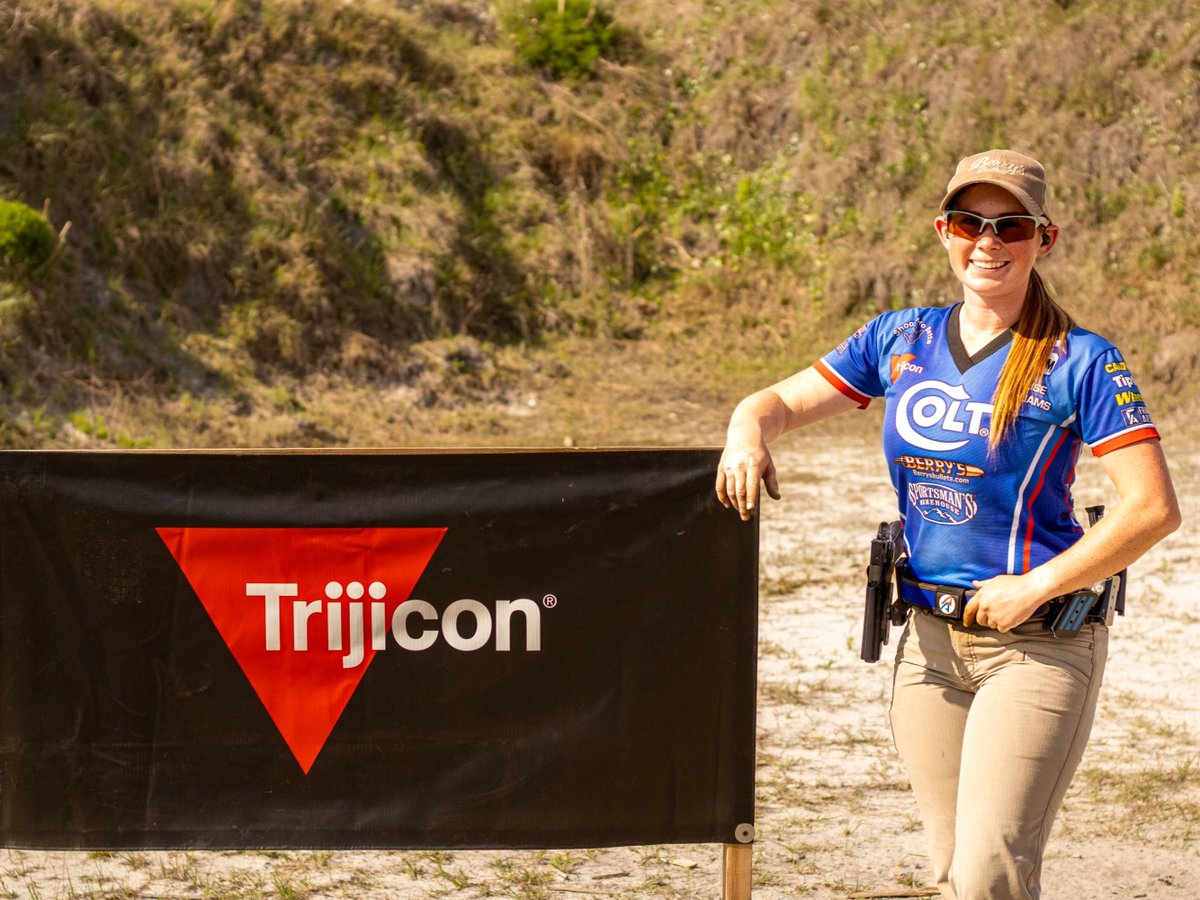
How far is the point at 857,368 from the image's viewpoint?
330 centimetres

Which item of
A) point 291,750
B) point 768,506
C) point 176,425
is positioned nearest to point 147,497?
point 291,750

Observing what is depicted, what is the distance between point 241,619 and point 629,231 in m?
21.4

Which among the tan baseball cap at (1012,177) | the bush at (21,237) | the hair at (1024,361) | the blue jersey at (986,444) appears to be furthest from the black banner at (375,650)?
the bush at (21,237)

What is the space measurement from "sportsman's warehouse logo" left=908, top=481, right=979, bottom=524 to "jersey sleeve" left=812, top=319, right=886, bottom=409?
334mm

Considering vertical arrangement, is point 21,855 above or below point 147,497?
below

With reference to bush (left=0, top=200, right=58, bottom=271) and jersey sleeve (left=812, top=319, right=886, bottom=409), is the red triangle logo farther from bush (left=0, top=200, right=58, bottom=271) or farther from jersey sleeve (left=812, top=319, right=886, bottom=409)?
bush (left=0, top=200, right=58, bottom=271)

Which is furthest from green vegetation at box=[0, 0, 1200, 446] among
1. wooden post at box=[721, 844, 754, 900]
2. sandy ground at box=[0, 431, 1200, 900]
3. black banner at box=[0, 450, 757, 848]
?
wooden post at box=[721, 844, 754, 900]

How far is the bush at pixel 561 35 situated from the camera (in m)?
27.0

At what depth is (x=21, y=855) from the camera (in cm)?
480

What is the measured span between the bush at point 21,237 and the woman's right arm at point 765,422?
16293mm

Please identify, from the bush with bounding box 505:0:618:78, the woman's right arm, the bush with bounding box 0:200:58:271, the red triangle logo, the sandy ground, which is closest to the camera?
the woman's right arm

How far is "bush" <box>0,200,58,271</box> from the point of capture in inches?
689

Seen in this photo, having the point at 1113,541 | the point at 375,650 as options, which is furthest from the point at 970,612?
the point at 375,650

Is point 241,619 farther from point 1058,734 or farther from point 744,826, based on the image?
point 1058,734
